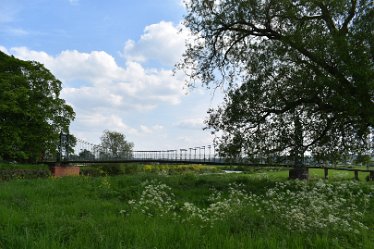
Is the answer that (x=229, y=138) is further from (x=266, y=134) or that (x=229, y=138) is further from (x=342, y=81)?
(x=342, y=81)

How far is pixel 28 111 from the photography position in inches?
1313

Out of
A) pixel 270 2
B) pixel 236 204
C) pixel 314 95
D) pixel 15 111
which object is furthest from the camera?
pixel 15 111

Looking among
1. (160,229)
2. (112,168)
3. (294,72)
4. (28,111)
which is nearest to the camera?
(160,229)

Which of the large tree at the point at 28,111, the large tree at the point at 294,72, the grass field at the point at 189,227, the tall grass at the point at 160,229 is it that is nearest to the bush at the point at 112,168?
the large tree at the point at 28,111

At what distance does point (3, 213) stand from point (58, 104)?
102 feet

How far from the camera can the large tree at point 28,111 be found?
104 ft

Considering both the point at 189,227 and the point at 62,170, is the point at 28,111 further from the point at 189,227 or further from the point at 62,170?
the point at 189,227

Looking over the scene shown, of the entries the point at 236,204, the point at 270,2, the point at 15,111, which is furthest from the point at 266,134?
the point at 15,111

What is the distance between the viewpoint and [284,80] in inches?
559

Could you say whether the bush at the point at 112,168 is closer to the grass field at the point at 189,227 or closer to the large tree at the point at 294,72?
the large tree at the point at 294,72

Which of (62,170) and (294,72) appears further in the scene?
(62,170)

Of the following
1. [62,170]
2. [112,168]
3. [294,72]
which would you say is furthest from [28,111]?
[294,72]

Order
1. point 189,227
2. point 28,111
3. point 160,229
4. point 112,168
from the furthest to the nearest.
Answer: point 112,168
point 28,111
point 189,227
point 160,229

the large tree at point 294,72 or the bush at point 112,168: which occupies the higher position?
the large tree at point 294,72
